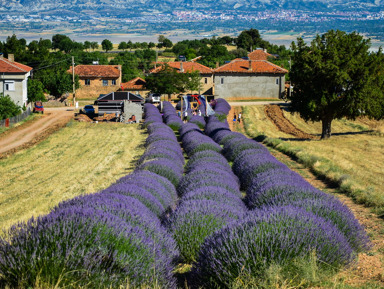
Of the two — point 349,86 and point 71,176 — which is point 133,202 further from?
point 349,86

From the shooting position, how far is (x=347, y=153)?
2691 cm

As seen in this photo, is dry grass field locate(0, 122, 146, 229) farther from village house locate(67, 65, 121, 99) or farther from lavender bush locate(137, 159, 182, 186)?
village house locate(67, 65, 121, 99)

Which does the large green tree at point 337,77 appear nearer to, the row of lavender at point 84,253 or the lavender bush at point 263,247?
the lavender bush at point 263,247

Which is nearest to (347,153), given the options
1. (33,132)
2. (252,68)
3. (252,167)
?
(252,167)

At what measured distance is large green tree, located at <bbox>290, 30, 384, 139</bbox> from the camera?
31312 mm

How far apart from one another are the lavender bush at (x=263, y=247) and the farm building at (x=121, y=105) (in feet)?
124

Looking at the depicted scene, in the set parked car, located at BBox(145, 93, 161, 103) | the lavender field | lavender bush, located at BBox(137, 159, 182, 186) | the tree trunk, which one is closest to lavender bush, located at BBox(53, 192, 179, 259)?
the lavender field

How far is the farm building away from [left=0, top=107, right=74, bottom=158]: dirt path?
151 inches

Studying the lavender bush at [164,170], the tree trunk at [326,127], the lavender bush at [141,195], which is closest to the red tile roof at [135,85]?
the tree trunk at [326,127]

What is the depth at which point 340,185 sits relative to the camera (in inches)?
669

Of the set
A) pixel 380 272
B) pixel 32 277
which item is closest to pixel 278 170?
pixel 380 272

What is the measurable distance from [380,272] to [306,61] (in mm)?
A: 27021

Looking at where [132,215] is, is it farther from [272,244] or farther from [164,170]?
[164,170]

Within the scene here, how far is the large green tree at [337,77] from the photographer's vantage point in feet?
103
